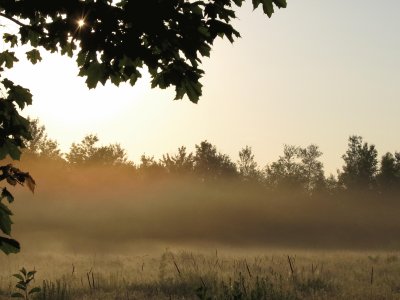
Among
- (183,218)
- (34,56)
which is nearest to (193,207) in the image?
(183,218)

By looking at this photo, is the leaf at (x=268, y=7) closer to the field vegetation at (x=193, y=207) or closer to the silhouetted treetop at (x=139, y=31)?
the silhouetted treetop at (x=139, y=31)

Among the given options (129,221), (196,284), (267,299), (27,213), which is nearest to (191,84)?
(267,299)

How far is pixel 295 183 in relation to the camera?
59.9 meters

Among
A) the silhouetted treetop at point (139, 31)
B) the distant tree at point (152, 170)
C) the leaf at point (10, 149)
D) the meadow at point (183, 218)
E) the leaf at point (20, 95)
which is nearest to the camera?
the silhouetted treetop at point (139, 31)

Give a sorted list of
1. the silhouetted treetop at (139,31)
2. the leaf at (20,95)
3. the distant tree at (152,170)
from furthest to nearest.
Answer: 1. the distant tree at (152,170)
2. the leaf at (20,95)
3. the silhouetted treetop at (139,31)

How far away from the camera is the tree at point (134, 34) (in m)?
2.94

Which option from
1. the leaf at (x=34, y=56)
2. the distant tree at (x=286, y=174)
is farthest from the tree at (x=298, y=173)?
the leaf at (x=34, y=56)

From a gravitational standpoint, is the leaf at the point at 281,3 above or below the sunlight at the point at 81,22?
above

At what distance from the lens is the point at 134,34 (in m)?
3.01

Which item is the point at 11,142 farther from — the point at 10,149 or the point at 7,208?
the point at 7,208

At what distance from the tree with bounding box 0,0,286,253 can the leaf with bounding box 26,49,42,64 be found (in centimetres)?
150

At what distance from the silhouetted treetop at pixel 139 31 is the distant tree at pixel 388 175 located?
56425mm

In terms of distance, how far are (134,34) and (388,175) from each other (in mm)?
57489

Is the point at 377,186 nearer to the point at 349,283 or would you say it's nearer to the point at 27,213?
the point at 27,213
